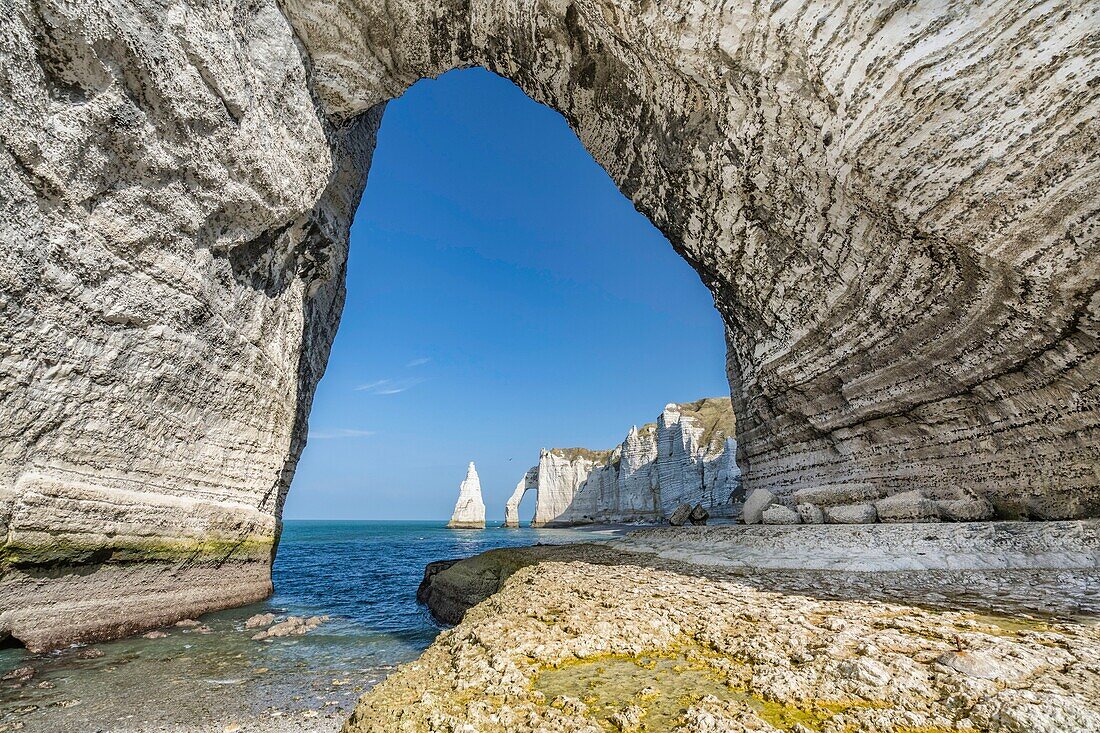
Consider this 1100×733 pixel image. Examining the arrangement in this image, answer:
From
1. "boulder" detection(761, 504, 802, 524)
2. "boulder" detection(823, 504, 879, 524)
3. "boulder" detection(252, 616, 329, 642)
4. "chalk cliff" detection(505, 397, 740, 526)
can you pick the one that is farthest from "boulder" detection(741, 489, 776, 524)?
"chalk cliff" detection(505, 397, 740, 526)

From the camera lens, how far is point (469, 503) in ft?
264

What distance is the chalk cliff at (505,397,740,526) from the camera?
43.0 m

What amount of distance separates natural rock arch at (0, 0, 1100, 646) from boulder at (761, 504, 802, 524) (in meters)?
2.23

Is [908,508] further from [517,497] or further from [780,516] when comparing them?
[517,497]

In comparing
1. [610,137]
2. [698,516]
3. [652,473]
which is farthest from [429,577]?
[652,473]

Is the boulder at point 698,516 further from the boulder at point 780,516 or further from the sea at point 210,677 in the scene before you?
the sea at point 210,677

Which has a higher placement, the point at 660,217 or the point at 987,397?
the point at 660,217

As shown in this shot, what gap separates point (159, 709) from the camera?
6113mm

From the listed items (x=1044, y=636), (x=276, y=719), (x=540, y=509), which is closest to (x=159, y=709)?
(x=276, y=719)

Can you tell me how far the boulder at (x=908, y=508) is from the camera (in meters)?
9.70

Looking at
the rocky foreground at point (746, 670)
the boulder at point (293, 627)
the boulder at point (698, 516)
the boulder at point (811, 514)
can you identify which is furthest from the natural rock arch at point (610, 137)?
the boulder at point (698, 516)

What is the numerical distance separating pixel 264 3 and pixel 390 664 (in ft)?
44.3

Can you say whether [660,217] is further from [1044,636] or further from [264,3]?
[1044,636]

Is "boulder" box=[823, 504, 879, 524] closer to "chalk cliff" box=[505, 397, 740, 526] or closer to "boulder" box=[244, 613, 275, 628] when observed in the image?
"boulder" box=[244, 613, 275, 628]
